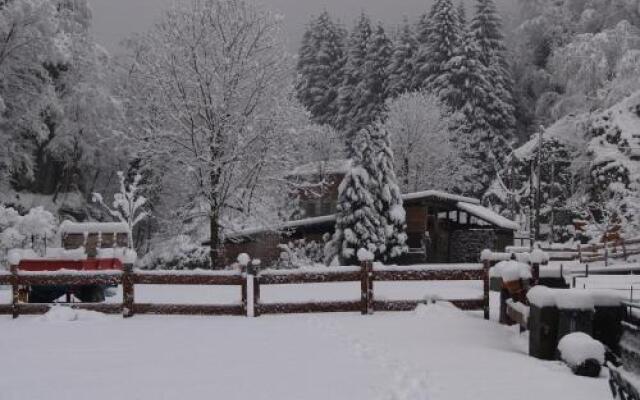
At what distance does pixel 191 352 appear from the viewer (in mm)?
8492

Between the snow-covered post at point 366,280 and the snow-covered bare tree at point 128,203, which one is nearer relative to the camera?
the snow-covered post at point 366,280

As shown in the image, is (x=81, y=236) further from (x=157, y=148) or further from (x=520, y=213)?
(x=520, y=213)

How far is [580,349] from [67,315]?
8855 millimetres

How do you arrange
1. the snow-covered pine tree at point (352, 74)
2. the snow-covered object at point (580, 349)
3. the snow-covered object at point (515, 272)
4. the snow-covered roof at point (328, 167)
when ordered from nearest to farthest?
the snow-covered object at point (580, 349), the snow-covered object at point (515, 272), the snow-covered roof at point (328, 167), the snow-covered pine tree at point (352, 74)

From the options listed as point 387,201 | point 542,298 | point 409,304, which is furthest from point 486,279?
point 387,201

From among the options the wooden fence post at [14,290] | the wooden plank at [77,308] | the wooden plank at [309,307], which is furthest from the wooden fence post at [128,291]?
the wooden plank at [309,307]

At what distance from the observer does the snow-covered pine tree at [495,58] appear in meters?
53.2

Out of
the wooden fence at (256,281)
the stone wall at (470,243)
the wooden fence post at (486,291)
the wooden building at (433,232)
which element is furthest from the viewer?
the stone wall at (470,243)

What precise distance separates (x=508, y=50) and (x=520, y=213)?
808 inches

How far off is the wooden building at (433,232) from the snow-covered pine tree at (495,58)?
17500 mm

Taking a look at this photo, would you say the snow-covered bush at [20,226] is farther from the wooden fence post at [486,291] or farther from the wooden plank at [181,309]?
the wooden fence post at [486,291]

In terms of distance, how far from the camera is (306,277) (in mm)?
11773

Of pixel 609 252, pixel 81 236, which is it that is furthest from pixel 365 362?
pixel 609 252

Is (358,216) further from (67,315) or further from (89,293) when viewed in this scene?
(67,315)
